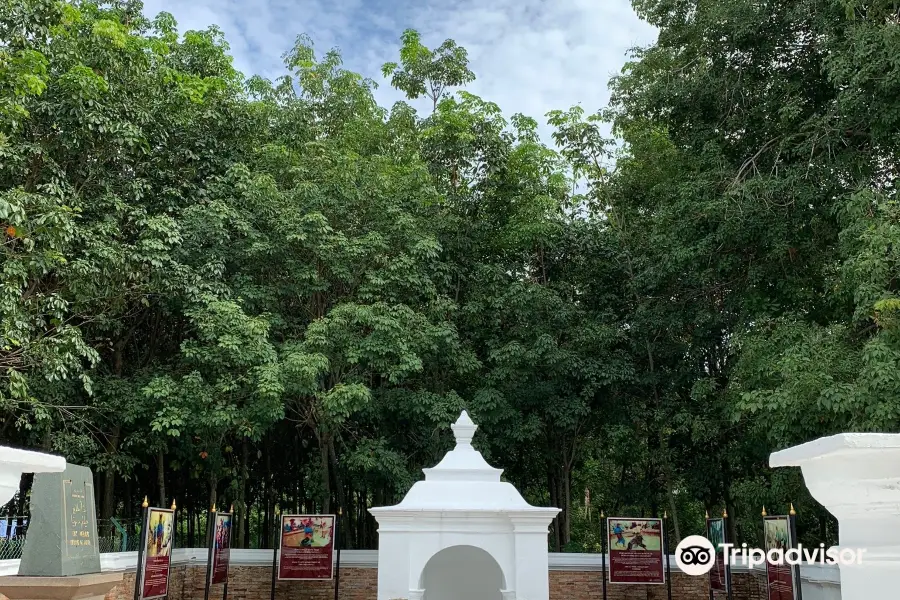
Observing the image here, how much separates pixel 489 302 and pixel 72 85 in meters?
7.84

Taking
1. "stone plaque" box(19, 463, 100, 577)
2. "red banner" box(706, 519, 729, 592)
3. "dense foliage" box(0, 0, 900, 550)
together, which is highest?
"dense foliage" box(0, 0, 900, 550)

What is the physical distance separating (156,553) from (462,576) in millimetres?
3582

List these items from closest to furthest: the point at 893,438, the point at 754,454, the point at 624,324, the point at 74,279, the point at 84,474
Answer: the point at 893,438
the point at 84,474
the point at 74,279
the point at 754,454
the point at 624,324

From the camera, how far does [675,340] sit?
15141 mm

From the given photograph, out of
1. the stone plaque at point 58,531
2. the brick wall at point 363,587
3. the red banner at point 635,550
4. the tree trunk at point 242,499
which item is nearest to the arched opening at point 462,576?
the red banner at point 635,550

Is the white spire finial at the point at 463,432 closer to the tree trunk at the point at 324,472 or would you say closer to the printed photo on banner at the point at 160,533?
the printed photo on banner at the point at 160,533

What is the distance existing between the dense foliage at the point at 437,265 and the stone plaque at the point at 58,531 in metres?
5.29

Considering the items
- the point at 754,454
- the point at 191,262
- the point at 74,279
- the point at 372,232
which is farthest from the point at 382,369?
the point at 754,454

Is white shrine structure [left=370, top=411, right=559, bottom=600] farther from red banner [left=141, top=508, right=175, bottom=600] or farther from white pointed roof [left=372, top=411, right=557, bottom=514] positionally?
red banner [left=141, top=508, right=175, bottom=600]

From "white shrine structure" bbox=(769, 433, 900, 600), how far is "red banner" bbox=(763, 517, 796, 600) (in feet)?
20.4

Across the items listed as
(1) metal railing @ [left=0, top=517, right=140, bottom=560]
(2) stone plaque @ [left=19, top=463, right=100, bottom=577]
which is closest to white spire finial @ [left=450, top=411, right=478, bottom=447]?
(1) metal railing @ [left=0, top=517, right=140, bottom=560]

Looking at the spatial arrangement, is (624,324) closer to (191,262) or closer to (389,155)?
(389,155)

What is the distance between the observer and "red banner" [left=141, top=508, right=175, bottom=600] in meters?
8.21

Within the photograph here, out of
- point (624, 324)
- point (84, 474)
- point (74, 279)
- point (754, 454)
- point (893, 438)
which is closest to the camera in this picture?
point (893, 438)
